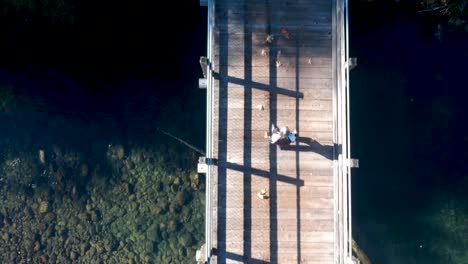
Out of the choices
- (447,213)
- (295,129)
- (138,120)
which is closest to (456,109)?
(447,213)

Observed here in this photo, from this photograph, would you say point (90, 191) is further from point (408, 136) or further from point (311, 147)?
point (408, 136)

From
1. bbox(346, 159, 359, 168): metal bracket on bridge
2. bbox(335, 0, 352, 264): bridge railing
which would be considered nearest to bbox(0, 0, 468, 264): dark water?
bbox(335, 0, 352, 264): bridge railing

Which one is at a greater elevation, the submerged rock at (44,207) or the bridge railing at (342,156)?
the bridge railing at (342,156)

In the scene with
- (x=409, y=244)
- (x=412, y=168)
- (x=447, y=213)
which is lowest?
(x=409, y=244)

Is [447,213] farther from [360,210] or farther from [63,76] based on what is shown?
[63,76]

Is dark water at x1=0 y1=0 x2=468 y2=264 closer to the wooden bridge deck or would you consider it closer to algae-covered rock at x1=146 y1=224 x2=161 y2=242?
algae-covered rock at x1=146 y1=224 x2=161 y2=242

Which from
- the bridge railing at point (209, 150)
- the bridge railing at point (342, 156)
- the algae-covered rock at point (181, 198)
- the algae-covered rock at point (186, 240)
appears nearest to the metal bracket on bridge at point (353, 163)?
the bridge railing at point (342, 156)

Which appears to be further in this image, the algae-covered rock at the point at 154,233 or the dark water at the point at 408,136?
the algae-covered rock at the point at 154,233

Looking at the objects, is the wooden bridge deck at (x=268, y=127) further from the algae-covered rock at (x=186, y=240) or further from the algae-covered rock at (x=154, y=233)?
the algae-covered rock at (x=154, y=233)
